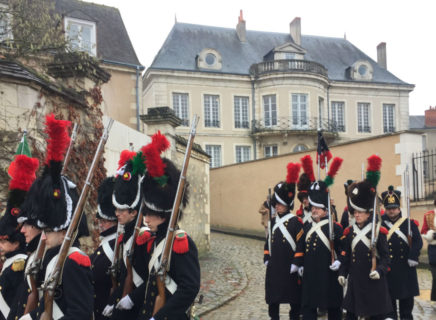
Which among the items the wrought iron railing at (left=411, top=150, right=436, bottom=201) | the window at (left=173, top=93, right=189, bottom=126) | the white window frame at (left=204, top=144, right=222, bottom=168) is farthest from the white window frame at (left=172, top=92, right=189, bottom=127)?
the wrought iron railing at (left=411, top=150, right=436, bottom=201)

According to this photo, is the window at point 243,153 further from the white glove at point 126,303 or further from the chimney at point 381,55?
the white glove at point 126,303

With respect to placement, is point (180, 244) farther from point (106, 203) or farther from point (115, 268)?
point (106, 203)

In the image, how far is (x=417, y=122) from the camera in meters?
38.0

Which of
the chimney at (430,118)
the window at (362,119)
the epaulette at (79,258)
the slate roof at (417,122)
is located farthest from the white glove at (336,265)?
the chimney at (430,118)

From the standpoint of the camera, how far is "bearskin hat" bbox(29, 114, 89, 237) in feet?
9.91

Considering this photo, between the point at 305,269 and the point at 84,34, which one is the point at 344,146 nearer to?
the point at 305,269

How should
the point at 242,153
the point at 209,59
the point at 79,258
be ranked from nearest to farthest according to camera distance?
the point at 79,258, the point at 209,59, the point at 242,153

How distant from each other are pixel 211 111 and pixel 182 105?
186 cm

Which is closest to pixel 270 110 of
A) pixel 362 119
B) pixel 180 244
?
pixel 362 119

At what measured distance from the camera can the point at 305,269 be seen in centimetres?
590

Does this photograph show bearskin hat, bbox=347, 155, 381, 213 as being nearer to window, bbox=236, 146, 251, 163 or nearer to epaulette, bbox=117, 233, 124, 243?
epaulette, bbox=117, 233, 124, 243

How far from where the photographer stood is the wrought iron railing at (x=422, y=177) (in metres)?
11.6

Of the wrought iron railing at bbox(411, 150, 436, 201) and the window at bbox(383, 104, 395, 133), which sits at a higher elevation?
the window at bbox(383, 104, 395, 133)

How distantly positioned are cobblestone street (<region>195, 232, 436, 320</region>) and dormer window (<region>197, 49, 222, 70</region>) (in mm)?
16780
